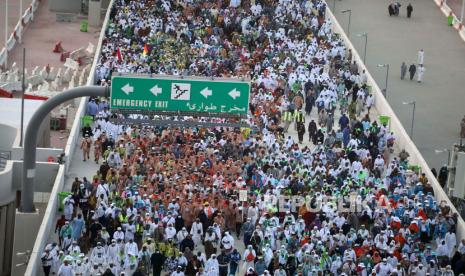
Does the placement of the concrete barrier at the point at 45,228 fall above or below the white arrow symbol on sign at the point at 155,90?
below

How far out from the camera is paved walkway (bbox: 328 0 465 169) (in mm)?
72625

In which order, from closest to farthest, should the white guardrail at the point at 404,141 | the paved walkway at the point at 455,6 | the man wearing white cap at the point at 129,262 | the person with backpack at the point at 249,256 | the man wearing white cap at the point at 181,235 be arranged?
the man wearing white cap at the point at 129,262 → the person with backpack at the point at 249,256 → the man wearing white cap at the point at 181,235 → the white guardrail at the point at 404,141 → the paved walkway at the point at 455,6

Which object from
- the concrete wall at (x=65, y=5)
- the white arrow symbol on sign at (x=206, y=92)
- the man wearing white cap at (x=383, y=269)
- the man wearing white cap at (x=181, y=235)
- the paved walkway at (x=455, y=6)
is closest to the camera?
the white arrow symbol on sign at (x=206, y=92)

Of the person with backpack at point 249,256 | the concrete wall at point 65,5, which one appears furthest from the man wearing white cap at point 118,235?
the concrete wall at point 65,5

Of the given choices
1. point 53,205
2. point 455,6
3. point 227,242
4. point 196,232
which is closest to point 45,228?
point 53,205

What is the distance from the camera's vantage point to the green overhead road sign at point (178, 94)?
46.1 meters

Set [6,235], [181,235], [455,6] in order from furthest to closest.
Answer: [455,6] < [6,235] < [181,235]

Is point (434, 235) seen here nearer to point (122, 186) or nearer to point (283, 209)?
point (283, 209)

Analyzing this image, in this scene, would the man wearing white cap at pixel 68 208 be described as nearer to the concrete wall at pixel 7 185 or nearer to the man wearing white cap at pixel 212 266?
the concrete wall at pixel 7 185

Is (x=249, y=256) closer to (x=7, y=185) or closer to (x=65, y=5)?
(x=7, y=185)

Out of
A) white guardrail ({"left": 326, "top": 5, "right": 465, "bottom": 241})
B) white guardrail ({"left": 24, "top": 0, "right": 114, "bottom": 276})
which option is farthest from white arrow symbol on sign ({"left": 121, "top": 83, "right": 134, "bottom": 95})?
white guardrail ({"left": 326, "top": 5, "right": 465, "bottom": 241})

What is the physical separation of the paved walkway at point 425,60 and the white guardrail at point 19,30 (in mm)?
15281

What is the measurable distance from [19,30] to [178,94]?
36.6 meters

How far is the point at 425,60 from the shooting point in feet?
274
